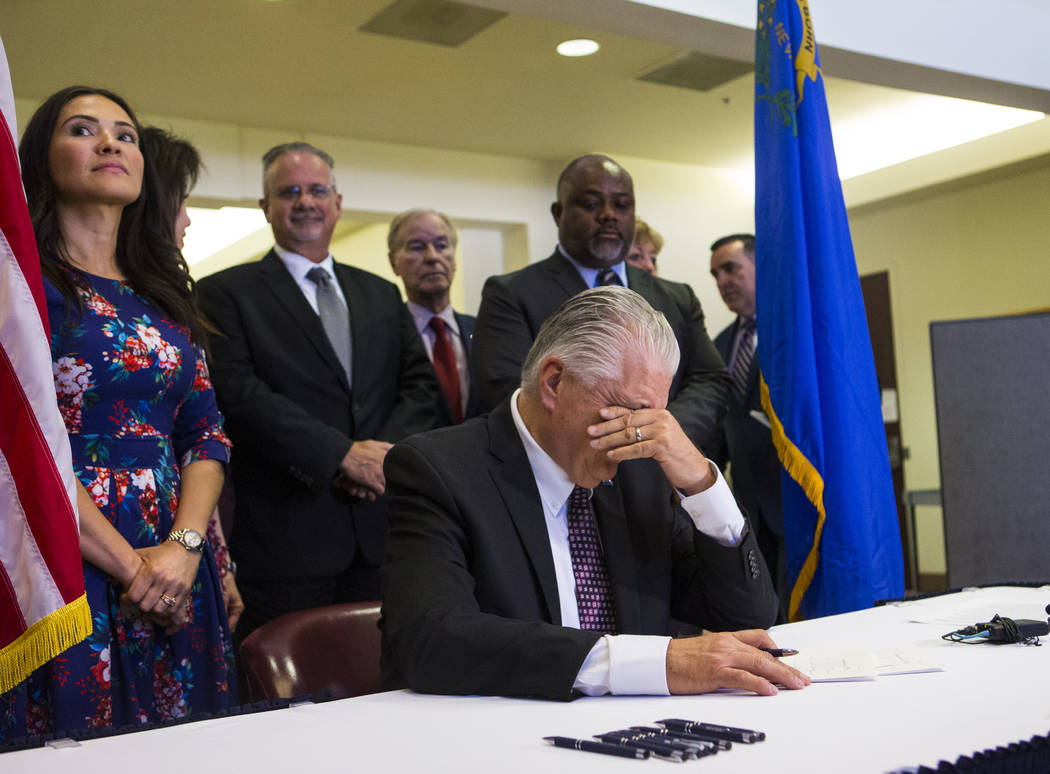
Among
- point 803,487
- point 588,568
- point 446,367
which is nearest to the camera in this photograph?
point 588,568

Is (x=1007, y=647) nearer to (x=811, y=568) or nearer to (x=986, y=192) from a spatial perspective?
(x=811, y=568)

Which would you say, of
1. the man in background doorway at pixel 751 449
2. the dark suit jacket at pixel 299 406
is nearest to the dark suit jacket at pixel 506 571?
the dark suit jacket at pixel 299 406

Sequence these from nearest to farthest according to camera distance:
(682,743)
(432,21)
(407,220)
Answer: (682,743) → (407,220) → (432,21)

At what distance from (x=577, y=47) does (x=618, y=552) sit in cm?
427

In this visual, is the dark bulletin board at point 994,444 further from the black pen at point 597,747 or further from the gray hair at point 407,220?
the black pen at point 597,747

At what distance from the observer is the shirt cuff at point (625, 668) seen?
146 cm

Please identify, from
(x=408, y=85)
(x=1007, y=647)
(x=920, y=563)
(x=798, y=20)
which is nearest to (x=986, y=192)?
(x=920, y=563)

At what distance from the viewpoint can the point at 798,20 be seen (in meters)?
3.24

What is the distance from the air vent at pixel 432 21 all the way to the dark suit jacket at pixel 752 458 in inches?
87.8

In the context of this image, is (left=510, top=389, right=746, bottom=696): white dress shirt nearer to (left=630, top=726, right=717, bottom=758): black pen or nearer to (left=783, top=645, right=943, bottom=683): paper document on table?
(left=783, top=645, right=943, bottom=683): paper document on table

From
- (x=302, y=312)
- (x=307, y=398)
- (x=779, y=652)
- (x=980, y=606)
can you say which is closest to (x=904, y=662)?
(x=779, y=652)

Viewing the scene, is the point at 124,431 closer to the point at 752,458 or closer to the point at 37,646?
the point at 37,646

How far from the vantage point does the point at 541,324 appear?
3090mm

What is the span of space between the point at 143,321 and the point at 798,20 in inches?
A: 80.7
